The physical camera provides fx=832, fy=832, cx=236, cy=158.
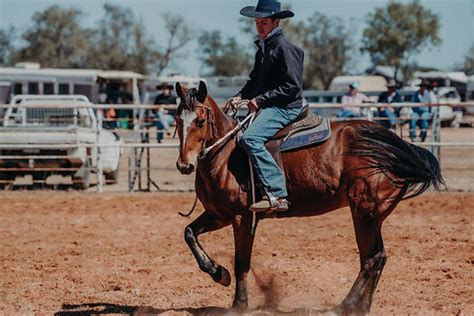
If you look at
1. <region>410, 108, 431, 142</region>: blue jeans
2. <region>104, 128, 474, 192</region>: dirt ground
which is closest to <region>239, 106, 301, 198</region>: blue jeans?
<region>104, 128, 474, 192</region>: dirt ground

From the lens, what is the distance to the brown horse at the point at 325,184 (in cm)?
617

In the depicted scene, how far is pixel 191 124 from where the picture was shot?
592 cm

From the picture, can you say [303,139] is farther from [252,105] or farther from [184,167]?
[184,167]

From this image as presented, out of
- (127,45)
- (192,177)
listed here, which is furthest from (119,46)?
(192,177)

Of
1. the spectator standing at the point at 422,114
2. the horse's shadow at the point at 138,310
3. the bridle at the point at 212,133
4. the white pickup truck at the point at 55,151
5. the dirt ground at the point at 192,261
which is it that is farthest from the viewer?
the spectator standing at the point at 422,114

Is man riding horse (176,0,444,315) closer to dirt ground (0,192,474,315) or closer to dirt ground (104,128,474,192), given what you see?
dirt ground (0,192,474,315)

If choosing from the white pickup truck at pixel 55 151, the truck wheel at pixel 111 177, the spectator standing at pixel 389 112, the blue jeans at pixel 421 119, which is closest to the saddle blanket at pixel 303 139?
the spectator standing at pixel 389 112

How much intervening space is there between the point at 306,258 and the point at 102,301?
2590mm

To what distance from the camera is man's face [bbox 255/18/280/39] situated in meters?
6.21

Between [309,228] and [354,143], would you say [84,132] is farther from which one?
[354,143]

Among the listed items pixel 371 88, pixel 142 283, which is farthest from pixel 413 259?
pixel 371 88

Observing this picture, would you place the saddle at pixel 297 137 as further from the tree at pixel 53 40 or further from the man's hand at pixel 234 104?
the tree at pixel 53 40

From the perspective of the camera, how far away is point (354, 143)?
6.42m

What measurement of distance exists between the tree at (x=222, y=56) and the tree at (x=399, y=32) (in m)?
18.2
